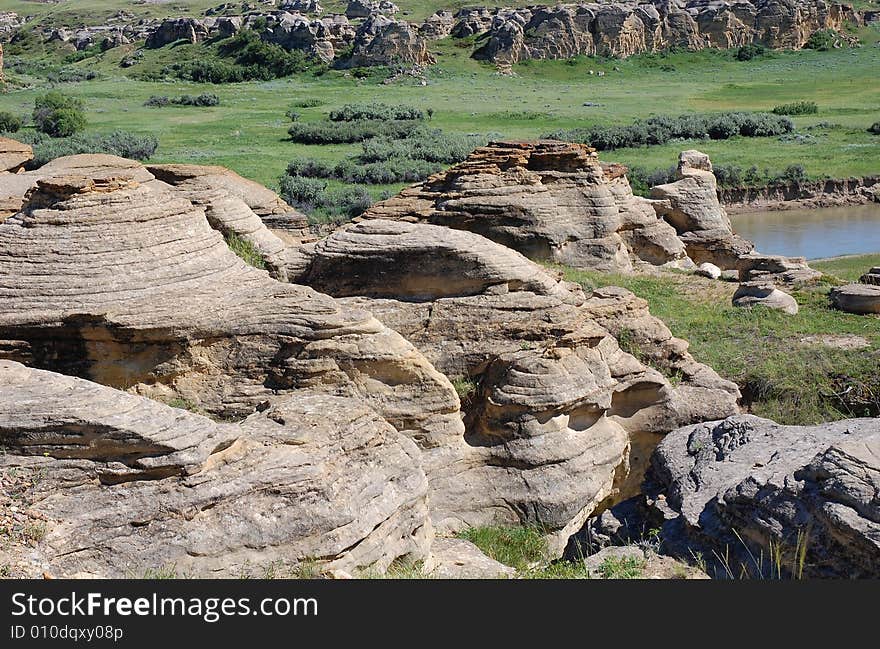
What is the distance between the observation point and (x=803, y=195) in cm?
4331

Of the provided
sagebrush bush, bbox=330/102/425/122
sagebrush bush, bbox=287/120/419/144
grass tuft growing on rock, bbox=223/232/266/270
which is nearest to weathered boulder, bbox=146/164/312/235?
grass tuft growing on rock, bbox=223/232/266/270

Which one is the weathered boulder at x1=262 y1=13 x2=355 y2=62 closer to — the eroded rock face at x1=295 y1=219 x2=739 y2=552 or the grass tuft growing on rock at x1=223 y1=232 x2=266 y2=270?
the grass tuft growing on rock at x1=223 y1=232 x2=266 y2=270

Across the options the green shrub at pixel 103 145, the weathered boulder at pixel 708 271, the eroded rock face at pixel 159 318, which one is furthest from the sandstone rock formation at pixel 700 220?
the green shrub at pixel 103 145

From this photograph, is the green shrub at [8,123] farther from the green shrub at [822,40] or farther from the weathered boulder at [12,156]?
the green shrub at [822,40]

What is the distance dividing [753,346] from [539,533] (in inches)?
329

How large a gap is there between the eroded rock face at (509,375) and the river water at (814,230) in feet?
75.1

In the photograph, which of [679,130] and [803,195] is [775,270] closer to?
[803,195]

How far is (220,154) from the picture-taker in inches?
1710

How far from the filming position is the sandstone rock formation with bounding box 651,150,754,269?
2583cm

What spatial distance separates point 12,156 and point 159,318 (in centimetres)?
1400

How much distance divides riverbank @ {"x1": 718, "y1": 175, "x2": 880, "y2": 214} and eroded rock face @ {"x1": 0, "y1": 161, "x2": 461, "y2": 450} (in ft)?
113

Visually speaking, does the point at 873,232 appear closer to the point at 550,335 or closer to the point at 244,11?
the point at 550,335

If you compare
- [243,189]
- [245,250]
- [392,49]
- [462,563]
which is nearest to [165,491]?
[462,563]

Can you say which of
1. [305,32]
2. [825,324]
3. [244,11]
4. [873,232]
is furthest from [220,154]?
[244,11]
